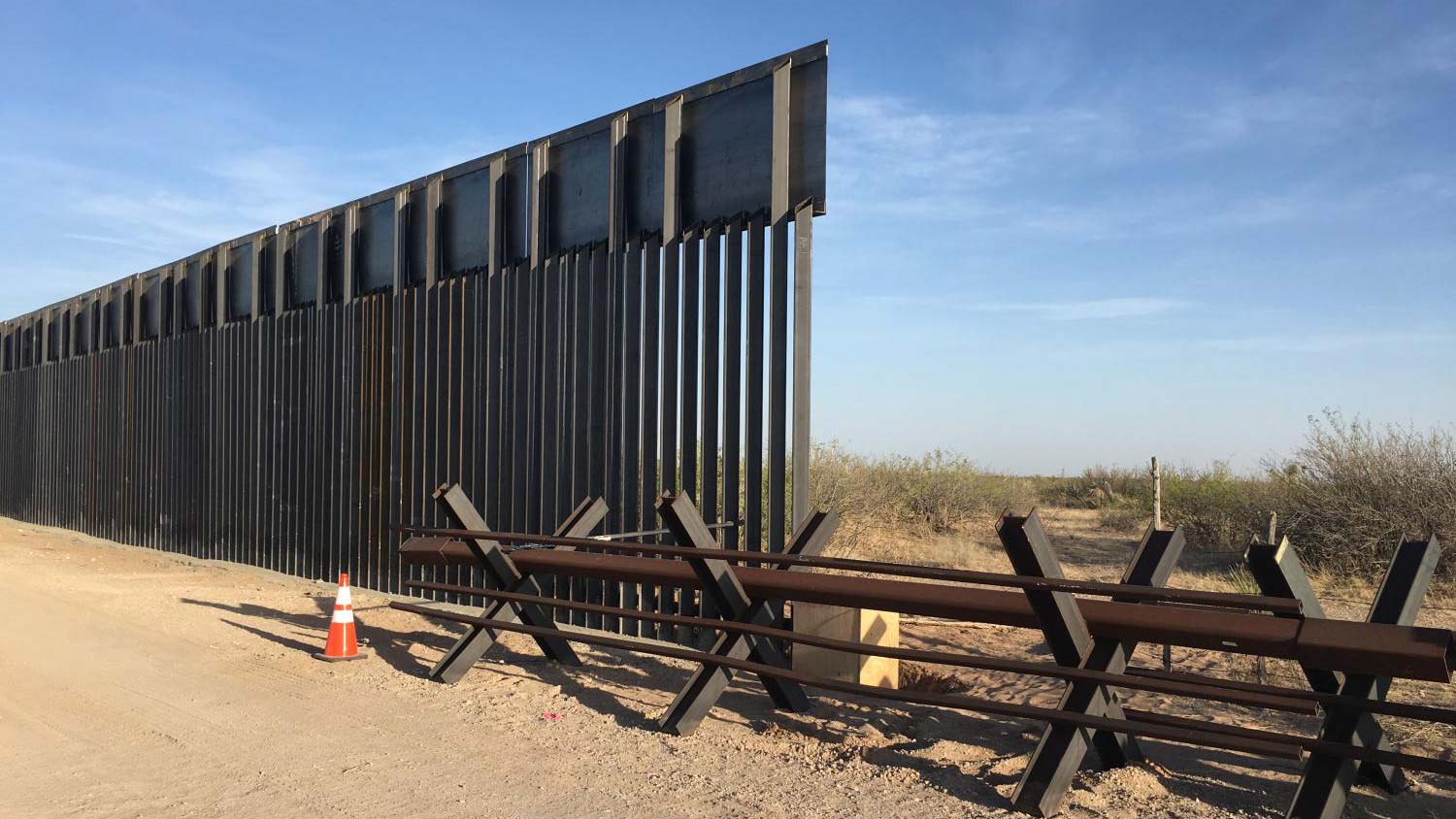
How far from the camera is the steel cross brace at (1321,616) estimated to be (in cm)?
437

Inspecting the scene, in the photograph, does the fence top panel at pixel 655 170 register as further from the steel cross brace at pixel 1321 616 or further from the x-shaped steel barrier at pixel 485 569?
the steel cross brace at pixel 1321 616

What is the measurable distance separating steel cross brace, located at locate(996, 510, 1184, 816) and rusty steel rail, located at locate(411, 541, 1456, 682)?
0.40 feet

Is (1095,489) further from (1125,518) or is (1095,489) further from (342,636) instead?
(342,636)

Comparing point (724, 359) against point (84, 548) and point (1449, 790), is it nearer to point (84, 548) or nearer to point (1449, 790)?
point (1449, 790)

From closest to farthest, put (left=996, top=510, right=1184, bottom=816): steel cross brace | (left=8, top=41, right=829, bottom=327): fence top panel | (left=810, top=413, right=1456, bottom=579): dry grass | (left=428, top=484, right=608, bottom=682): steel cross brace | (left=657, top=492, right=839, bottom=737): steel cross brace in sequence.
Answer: (left=996, top=510, right=1184, bottom=816): steel cross brace → (left=657, top=492, right=839, bottom=737): steel cross brace → (left=428, top=484, right=608, bottom=682): steel cross brace → (left=8, top=41, right=829, bottom=327): fence top panel → (left=810, top=413, right=1456, bottom=579): dry grass

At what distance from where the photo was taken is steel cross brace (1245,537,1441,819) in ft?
14.3

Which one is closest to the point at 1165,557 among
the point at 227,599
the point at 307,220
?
the point at 227,599

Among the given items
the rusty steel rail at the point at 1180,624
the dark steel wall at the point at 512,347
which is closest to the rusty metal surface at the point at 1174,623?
the rusty steel rail at the point at 1180,624

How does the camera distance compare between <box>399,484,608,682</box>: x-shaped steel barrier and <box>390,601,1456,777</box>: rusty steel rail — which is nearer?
<box>390,601,1456,777</box>: rusty steel rail

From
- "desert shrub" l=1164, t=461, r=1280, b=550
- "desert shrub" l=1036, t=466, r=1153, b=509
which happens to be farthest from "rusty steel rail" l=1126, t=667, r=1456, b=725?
"desert shrub" l=1036, t=466, r=1153, b=509

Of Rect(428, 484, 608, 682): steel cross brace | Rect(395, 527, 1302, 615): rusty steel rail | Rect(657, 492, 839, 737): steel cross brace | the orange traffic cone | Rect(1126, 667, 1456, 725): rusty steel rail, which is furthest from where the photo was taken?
the orange traffic cone

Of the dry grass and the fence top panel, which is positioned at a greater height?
the fence top panel

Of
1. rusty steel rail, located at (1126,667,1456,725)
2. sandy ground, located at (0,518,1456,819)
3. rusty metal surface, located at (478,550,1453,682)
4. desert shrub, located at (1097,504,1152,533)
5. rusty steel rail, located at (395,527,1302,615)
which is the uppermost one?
rusty steel rail, located at (395,527,1302,615)

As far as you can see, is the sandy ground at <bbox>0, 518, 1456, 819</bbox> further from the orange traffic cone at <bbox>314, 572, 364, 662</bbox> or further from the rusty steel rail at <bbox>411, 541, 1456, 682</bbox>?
the rusty steel rail at <bbox>411, 541, 1456, 682</bbox>
